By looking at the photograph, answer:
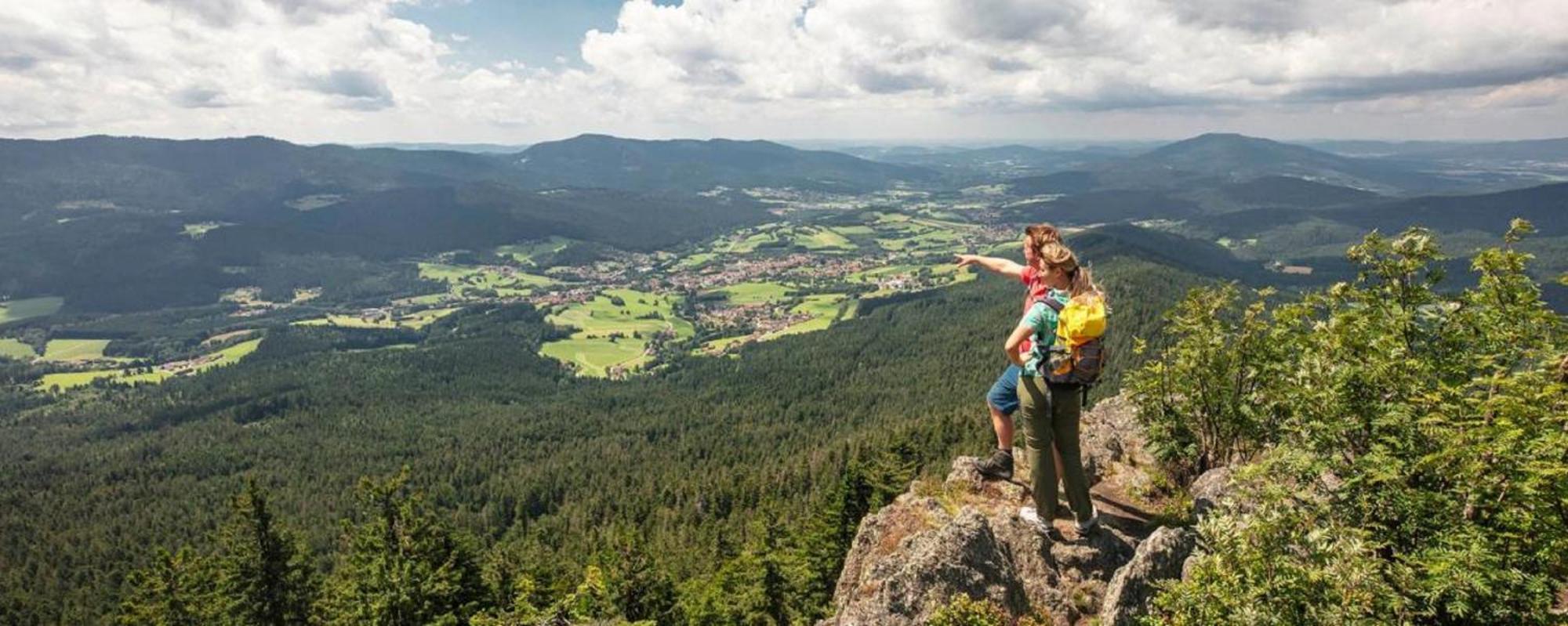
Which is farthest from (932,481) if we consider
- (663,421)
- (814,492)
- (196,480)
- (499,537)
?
(196,480)

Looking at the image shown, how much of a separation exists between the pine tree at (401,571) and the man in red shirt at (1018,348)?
28593 mm

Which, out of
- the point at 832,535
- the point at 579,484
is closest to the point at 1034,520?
the point at 832,535

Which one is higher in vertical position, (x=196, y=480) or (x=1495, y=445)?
(x=1495, y=445)

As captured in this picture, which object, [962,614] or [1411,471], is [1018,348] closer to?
[962,614]

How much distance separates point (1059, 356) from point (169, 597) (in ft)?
167

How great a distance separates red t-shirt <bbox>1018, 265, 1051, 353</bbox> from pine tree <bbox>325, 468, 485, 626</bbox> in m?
31.9

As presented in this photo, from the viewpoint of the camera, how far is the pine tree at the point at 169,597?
1571 inches

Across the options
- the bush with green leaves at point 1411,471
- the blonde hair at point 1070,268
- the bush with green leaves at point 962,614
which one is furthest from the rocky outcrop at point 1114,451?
the bush with green leaves at point 962,614

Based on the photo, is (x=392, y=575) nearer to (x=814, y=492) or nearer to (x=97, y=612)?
(x=814, y=492)

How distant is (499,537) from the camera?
130 meters

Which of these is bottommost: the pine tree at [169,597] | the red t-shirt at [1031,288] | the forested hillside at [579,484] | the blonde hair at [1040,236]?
the forested hillside at [579,484]

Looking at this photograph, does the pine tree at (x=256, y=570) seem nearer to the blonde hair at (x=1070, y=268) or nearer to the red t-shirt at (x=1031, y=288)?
the red t-shirt at (x=1031, y=288)

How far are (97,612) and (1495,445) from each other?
159137 mm

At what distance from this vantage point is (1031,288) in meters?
15.7
